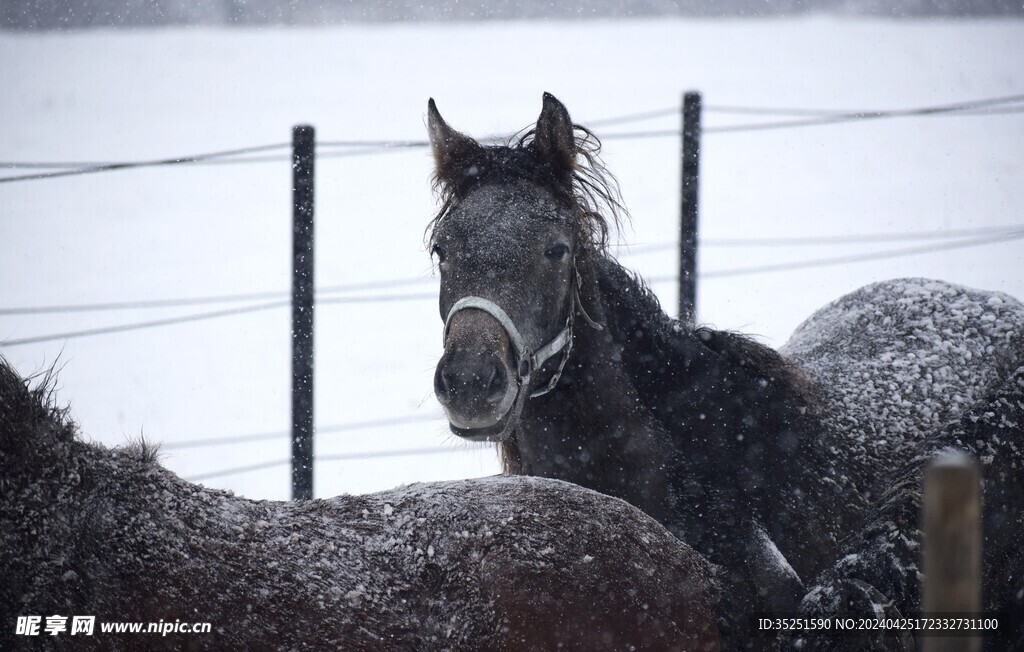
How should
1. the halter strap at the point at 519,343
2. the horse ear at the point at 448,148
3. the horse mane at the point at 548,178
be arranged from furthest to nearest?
1. the horse ear at the point at 448,148
2. the horse mane at the point at 548,178
3. the halter strap at the point at 519,343

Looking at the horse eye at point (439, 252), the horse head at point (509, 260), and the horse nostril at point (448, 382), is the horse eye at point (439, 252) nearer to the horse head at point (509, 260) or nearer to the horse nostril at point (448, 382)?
the horse head at point (509, 260)

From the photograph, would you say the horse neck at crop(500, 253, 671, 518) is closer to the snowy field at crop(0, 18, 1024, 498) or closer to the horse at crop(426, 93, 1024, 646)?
the horse at crop(426, 93, 1024, 646)

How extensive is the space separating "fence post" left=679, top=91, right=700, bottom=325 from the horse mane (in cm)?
221

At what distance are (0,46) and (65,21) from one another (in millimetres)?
3672

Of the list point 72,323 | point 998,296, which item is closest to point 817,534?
point 998,296

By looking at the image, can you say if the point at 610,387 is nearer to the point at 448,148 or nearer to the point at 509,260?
the point at 509,260

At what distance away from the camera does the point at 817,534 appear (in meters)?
2.73

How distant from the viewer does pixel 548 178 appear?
2.89 metres

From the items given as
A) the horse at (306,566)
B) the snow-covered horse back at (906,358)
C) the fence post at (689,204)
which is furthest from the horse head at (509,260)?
the fence post at (689,204)

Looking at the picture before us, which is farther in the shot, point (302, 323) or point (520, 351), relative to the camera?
point (302, 323)

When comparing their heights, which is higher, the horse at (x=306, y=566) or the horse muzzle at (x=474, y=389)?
the horse muzzle at (x=474, y=389)

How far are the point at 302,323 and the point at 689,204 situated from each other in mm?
2279

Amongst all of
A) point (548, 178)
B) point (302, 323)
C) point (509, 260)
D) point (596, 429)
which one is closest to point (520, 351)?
point (509, 260)

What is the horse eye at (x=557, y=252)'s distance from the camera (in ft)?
9.11
